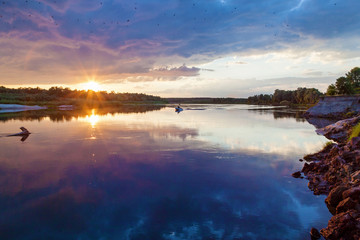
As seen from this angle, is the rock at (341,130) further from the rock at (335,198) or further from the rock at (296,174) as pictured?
the rock at (335,198)

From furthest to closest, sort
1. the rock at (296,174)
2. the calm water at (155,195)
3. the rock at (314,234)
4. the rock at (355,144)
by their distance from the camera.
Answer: the rock at (355,144) < the rock at (296,174) < the calm water at (155,195) < the rock at (314,234)

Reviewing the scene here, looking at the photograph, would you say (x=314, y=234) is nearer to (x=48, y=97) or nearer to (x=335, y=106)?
(x=335, y=106)

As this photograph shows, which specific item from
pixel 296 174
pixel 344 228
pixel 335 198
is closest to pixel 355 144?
pixel 296 174

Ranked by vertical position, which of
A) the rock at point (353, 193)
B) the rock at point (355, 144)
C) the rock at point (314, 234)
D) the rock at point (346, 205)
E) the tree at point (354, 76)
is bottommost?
the rock at point (314, 234)

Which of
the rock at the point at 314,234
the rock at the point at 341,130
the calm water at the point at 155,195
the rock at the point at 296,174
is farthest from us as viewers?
the rock at the point at 341,130

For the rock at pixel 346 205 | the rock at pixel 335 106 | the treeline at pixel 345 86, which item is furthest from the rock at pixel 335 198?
the treeline at pixel 345 86

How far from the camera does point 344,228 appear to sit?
7.19m

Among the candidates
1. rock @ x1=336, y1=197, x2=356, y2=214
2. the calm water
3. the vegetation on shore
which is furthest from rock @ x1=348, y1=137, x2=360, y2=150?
the vegetation on shore

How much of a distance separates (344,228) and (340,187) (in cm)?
280

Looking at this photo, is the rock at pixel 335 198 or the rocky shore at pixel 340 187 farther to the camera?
the rock at pixel 335 198

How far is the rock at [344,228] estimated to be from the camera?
696 centimetres

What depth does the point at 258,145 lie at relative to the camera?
2108 centimetres

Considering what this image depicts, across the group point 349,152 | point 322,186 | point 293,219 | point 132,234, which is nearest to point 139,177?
point 132,234

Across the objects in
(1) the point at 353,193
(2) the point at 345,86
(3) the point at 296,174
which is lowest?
(3) the point at 296,174
